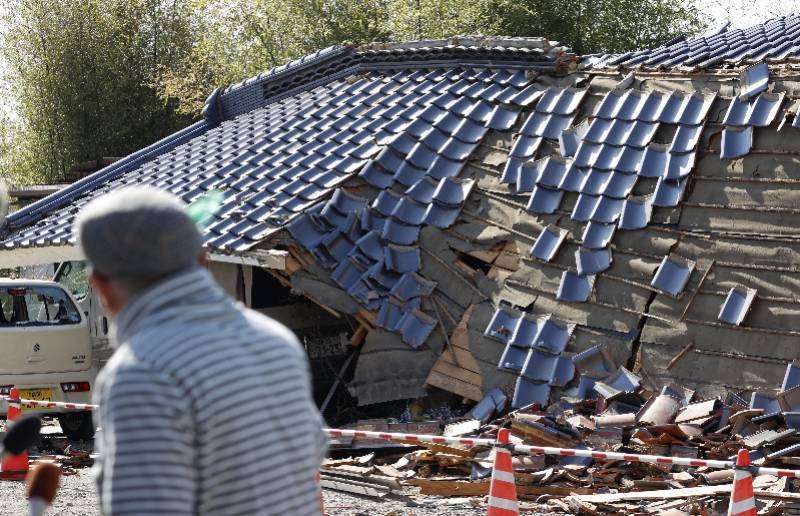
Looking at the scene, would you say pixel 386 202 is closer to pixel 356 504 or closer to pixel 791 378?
pixel 356 504

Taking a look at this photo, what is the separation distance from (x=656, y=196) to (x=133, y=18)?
2498cm

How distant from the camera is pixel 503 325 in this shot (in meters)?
13.4

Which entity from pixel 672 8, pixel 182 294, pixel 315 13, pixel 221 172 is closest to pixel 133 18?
pixel 315 13

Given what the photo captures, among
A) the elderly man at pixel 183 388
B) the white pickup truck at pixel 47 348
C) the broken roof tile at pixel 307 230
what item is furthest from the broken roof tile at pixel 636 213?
the elderly man at pixel 183 388

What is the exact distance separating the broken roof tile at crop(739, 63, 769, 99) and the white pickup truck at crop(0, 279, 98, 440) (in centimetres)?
780

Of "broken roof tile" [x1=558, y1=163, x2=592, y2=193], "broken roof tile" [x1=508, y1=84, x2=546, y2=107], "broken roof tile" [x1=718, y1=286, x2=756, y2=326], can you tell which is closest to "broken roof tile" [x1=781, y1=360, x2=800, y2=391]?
"broken roof tile" [x1=718, y1=286, x2=756, y2=326]

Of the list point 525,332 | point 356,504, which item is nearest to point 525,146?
point 525,332

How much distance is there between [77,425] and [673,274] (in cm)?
707

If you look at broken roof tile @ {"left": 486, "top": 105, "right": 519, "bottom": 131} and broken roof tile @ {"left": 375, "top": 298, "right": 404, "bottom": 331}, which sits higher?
broken roof tile @ {"left": 486, "top": 105, "right": 519, "bottom": 131}

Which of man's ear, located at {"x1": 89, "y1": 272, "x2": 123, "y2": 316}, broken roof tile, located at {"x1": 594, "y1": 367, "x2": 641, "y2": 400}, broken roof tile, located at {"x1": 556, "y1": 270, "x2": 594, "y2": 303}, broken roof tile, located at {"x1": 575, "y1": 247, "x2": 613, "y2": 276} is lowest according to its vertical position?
broken roof tile, located at {"x1": 594, "y1": 367, "x2": 641, "y2": 400}

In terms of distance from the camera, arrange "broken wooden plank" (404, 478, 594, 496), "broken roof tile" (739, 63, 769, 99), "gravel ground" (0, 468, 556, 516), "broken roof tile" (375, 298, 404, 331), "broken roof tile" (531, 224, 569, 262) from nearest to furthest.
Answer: "gravel ground" (0, 468, 556, 516) → "broken wooden plank" (404, 478, 594, 496) → "broken roof tile" (739, 63, 769, 99) → "broken roof tile" (531, 224, 569, 262) → "broken roof tile" (375, 298, 404, 331)

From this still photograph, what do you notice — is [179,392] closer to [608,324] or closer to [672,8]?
[608,324]

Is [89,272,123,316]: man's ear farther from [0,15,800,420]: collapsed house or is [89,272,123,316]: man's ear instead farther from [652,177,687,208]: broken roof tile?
[652,177,687,208]: broken roof tile

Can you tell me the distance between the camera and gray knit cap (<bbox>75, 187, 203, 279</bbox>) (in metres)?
3.17
